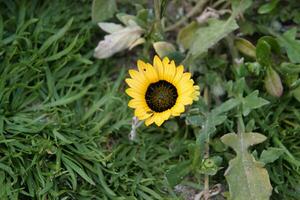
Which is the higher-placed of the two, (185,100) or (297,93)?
(185,100)

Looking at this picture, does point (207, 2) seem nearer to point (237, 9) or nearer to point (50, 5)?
point (237, 9)

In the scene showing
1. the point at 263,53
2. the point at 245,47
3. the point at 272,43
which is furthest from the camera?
the point at 245,47

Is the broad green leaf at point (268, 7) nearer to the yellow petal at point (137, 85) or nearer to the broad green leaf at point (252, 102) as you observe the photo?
the broad green leaf at point (252, 102)

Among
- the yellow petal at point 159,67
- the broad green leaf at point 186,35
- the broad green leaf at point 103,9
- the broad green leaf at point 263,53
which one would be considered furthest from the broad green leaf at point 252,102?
the broad green leaf at point 103,9

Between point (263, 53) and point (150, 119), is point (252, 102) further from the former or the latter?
point (150, 119)

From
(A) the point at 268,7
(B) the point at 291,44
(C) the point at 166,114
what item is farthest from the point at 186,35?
(C) the point at 166,114

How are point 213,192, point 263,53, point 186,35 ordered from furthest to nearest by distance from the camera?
point 186,35, point 263,53, point 213,192

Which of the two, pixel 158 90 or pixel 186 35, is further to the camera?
pixel 186 35

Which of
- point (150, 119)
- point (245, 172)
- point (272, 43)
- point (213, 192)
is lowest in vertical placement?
point (213, 192)
